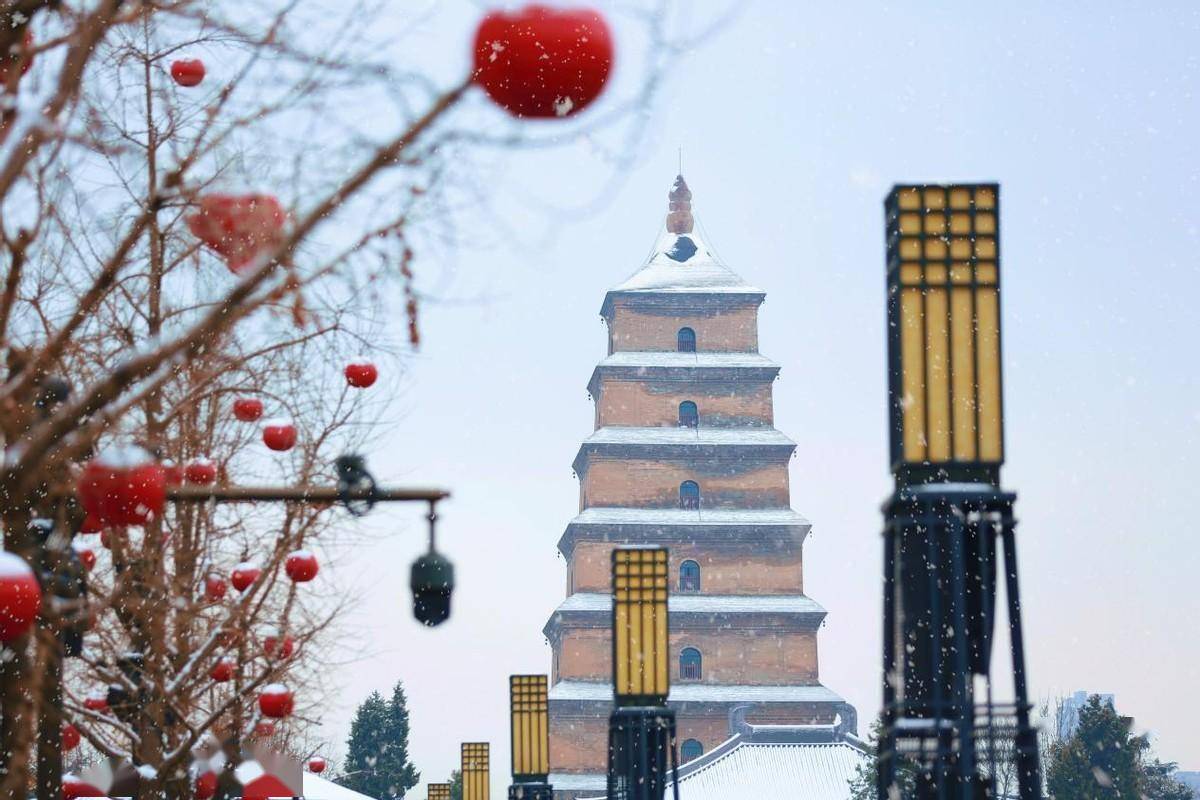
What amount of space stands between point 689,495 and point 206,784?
41476 millimetres

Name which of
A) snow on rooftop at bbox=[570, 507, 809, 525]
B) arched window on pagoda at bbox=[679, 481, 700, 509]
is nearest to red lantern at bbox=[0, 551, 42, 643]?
snow on rooftop at bbox=[570, 507, 809, 525]

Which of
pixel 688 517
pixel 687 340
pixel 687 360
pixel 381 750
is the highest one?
pixel 687 340

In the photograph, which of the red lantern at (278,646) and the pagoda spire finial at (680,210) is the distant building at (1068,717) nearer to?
the pagoda spire finial at (680,210)

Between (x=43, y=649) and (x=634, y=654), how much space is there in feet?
27.2

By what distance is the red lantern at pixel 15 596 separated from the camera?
185 inches

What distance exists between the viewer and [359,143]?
4.52 metres

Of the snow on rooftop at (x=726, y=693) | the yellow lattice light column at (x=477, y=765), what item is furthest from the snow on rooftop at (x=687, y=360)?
the yellow lattice light column at (x=477, y=765)

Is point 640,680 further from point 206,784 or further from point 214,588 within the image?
point 214,588

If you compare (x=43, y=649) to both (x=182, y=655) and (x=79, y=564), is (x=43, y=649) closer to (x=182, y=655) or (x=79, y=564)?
(x=79, y=564)

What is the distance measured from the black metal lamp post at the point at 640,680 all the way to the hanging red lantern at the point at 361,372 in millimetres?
5335

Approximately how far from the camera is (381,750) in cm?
6956

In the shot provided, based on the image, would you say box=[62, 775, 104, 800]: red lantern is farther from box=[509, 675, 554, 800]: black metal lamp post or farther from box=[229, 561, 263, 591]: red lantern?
box=[509, 675, 554, 800]: black metal lamp post

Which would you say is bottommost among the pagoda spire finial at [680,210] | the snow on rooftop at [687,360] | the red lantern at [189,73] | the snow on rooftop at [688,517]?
the red lantern at [189,73]

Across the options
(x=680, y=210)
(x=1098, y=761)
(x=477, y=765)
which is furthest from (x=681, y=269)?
(x=477, y=765)
